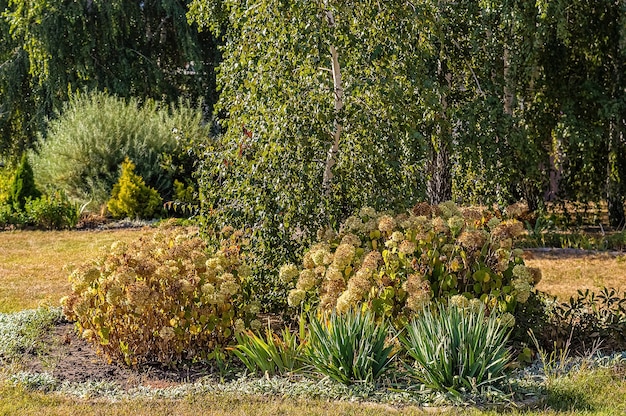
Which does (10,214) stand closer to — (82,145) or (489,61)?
(82,145)

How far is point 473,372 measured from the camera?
409 centimetres

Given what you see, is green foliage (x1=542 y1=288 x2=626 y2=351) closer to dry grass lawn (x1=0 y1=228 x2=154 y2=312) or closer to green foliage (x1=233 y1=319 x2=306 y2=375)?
green foliage (x1=233 y1=319 x2=306 y2=375)

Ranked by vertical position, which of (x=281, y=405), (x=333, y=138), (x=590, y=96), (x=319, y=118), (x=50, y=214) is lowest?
(x=281, y=405)

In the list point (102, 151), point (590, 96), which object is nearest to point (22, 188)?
point (102, 151)

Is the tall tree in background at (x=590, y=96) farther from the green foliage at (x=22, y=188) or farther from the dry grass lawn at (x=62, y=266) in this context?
the green foliage at (x=22, y=188)

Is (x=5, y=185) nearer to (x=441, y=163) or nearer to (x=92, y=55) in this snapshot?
(x=92, y=55)

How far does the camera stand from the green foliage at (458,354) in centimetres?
409

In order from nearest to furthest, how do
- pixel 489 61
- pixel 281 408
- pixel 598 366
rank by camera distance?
1. pixel 281 408
2. pixel 598 366
3. pixel 489 61

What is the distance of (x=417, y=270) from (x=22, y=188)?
912 cm

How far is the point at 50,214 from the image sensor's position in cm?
1205

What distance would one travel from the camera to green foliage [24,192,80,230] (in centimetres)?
1206

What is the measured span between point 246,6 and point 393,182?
1.61 m

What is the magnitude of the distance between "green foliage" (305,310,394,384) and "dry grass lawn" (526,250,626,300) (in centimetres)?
311

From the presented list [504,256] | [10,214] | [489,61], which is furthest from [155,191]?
[504,256]
